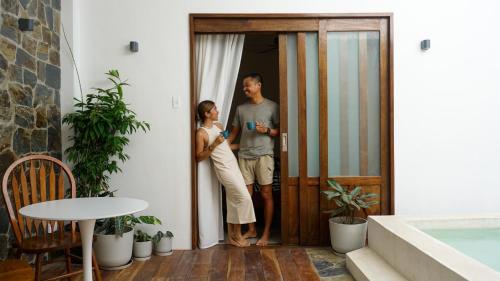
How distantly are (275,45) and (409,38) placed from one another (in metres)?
2.47

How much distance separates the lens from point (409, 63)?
370 cm

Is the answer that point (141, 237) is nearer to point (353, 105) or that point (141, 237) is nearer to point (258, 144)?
point (258, 144)

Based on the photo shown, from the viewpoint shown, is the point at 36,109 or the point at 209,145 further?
the point at 209,145

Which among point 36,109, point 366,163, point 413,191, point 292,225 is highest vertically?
point 36,109

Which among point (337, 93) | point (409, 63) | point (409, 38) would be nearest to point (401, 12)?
point (409, 38)

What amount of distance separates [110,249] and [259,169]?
5.16 ft

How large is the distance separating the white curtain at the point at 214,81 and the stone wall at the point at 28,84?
126 centimetres

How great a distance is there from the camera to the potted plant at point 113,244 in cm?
312

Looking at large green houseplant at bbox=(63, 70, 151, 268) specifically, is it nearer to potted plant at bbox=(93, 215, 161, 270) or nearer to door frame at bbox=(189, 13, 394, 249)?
potted plant at bbox=(93, 215, 161, 270)

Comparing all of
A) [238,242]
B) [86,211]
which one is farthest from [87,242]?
[238,242]

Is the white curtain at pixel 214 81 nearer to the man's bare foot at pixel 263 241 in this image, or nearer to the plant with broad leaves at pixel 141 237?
the man's bare foot at pixel 263 241

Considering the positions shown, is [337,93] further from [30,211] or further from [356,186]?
[30,211]

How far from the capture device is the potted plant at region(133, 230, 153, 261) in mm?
3406

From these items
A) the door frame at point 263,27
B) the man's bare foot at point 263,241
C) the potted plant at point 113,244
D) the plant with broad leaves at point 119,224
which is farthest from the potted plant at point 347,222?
the potted plant at point 113,244
